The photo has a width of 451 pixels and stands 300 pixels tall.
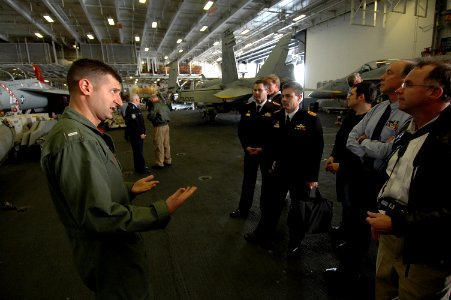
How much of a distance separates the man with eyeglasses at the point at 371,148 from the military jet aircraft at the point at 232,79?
788 cm

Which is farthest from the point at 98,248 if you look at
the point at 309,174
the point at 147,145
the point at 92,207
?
the point at 147,145

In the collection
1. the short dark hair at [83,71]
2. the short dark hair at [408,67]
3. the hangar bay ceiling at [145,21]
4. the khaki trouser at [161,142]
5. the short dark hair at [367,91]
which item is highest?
the hangar bay ceiling at [145,21]

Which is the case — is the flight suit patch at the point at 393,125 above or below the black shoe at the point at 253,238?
above

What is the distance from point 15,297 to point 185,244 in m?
1.69

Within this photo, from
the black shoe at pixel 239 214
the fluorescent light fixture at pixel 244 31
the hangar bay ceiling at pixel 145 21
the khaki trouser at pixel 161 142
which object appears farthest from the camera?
the fluorescent light fixture at pixel 244 31

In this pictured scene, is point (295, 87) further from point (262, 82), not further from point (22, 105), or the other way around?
point (22, 105)

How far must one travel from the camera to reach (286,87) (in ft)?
9.75

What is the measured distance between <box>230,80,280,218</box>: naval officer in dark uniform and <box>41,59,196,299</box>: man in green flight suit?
7.28ft

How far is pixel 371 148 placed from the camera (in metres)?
2.20

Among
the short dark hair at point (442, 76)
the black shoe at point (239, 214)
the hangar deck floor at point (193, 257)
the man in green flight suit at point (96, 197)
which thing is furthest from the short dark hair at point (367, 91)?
the man in green flight suit at point (96, 197)

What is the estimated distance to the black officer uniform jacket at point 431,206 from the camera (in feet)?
4.03

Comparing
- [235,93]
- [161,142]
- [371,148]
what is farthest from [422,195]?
[235,93]

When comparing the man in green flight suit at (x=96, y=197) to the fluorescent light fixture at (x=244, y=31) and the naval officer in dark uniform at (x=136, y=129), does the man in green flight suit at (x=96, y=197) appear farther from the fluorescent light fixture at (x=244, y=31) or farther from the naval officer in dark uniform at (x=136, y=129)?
the fluorescent light fixture at (x=244, y=31)

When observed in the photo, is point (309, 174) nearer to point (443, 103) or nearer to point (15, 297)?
point (443, 103)
